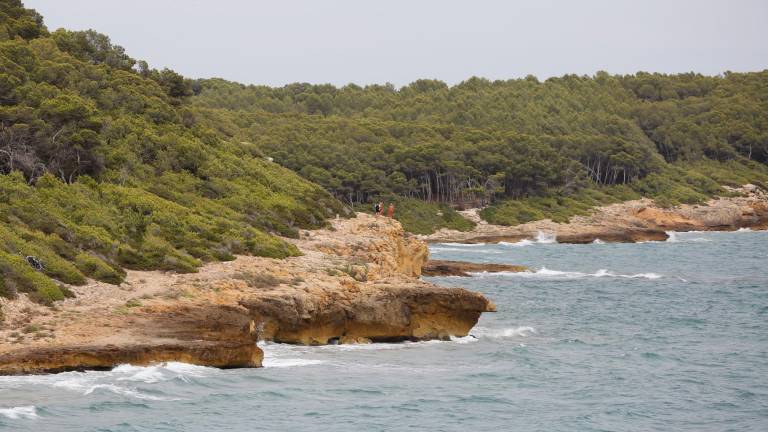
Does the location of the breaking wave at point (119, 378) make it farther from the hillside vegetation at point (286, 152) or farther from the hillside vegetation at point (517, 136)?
the hillside vegetation at point (517, 136)

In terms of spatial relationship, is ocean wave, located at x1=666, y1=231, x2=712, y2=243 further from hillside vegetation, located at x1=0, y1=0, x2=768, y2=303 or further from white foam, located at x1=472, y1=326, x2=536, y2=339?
white foam, located at x1=472, y1=326, x2=536, y2=339

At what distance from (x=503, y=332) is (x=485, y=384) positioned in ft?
33.8

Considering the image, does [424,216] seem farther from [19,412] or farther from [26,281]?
[19,412]

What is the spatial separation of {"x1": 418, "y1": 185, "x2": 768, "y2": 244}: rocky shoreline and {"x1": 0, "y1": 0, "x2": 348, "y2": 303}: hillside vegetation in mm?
38133

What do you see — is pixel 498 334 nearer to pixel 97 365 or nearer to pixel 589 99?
pixel 97 365

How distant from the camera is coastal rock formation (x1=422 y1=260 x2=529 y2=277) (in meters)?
64.6

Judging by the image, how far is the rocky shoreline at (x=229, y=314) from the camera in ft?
90.0

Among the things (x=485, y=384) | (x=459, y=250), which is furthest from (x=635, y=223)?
(x=485, y=384)

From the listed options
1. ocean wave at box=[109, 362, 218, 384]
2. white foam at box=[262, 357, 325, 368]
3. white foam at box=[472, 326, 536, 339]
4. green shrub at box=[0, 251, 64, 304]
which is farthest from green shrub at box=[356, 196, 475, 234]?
ocean wave at box=[109, 362, 218, 384]

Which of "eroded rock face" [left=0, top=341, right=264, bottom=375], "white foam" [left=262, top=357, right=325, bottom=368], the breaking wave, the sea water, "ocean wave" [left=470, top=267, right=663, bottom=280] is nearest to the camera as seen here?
the sea water

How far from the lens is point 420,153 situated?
112 meters

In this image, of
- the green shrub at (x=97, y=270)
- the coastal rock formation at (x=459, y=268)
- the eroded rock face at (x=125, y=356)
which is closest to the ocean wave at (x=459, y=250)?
the coastal rock formation at (x=459, y=268)

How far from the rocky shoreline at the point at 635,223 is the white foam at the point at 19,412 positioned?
7623cm

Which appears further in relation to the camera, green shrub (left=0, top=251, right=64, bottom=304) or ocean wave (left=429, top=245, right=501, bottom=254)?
ocean wave (left=429, top=245, right=501, bottom=254)
